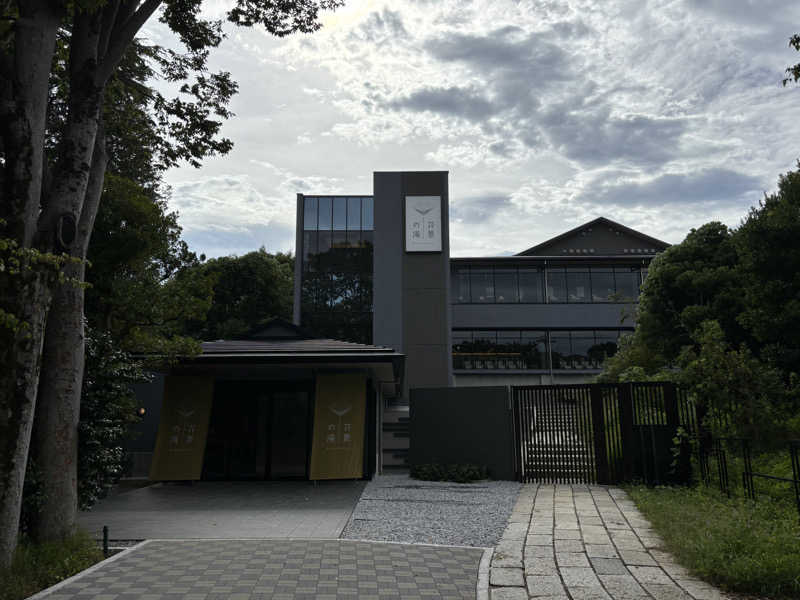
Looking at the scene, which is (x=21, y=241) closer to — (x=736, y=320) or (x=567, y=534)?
(x=567, y=534)

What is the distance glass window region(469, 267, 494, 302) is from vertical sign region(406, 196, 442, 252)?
7342 millimetres

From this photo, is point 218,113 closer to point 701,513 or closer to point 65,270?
point 65,270

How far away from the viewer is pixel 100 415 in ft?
24.3

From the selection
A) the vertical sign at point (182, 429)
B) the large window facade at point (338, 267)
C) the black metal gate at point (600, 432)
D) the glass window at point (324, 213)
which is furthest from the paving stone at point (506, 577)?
the glass window at point (324, 213)

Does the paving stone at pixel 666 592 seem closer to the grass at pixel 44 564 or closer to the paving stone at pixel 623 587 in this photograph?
the paving stone at pixel 623 587

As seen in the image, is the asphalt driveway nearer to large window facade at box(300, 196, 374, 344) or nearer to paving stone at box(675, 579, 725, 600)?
paving stone at box(675, 579, 725, 600)

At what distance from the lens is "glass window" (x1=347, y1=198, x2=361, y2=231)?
28.1m

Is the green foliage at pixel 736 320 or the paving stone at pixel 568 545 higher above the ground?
the green foliage at pixel 736 320

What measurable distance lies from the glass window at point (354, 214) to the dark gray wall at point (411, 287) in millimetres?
2485

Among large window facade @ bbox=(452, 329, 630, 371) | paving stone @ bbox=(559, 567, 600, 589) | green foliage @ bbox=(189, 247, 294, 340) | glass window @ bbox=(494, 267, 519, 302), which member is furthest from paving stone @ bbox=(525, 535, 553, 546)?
green foliage @ bbox=(189, 247, 294, 340)

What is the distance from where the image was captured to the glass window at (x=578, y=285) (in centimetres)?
3181

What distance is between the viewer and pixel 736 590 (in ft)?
16.3

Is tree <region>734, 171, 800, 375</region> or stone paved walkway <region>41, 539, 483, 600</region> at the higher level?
tree <region>734, 171, 800, 375</region>

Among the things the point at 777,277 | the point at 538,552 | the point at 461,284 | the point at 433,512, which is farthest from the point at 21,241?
the point at 461,284
